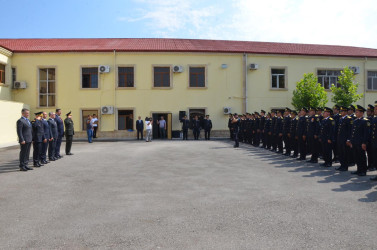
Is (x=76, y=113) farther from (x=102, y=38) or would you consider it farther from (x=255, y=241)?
(x=255, y=241)

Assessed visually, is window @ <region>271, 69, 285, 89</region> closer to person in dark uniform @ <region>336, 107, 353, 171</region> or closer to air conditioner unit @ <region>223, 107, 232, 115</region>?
air conditioner unit @ <region>223, 107, 232, 115</region>

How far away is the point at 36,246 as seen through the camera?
12.8 ft

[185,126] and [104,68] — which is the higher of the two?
[104,68]

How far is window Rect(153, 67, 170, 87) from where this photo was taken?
25.8 meters

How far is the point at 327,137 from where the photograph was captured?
10539mm

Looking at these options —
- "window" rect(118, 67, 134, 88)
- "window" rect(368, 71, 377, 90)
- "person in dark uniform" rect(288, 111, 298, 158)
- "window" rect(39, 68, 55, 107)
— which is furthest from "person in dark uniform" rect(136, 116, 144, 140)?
"window" rect(368, 71, 377, 90)

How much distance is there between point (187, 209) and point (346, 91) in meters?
24.1

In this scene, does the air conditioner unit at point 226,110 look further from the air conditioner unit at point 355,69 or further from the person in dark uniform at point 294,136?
the person in dark uniform at point 294,136

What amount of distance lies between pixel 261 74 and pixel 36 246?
24809mm

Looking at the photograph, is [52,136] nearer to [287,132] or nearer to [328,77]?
[287,132]

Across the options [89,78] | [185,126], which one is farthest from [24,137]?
[89,78]

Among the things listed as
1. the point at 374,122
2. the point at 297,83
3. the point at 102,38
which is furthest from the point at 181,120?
the point at 374,122

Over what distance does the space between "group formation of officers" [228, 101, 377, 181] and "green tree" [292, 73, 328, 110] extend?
397 inches

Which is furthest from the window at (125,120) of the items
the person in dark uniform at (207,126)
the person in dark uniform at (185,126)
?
the person in dark uniform at (207,126)
